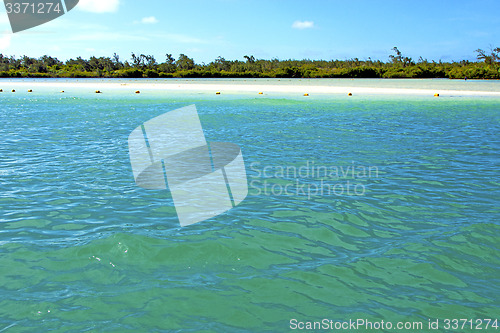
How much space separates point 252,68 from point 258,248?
130m

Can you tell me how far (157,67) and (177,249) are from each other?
14144 cm

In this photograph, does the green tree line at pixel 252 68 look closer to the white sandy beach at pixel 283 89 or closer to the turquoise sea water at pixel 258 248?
the white sandy beach at pixel 283 89

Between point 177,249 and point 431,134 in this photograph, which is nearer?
point 177,249

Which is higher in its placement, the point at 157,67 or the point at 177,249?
the point at 157,67

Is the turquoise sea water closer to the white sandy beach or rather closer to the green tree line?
the white sandy beach

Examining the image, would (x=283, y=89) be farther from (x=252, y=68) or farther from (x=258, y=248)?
(x=252, y=68)

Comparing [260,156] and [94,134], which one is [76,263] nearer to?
[260,156]

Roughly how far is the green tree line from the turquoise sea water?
93723 millimetres

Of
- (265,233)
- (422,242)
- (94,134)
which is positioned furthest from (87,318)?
(94,134)

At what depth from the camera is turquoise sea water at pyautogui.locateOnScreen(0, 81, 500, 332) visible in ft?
13.5

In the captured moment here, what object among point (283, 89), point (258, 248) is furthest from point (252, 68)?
point (258, 248)

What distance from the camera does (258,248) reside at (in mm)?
5605

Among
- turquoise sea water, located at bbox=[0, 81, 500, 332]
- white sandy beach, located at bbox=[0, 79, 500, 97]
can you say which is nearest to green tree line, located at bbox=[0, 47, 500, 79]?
white sandy beach, located at bbox=[0, 79, 500, 97]

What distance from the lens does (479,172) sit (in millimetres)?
10008
